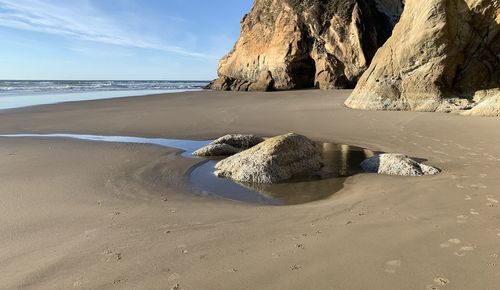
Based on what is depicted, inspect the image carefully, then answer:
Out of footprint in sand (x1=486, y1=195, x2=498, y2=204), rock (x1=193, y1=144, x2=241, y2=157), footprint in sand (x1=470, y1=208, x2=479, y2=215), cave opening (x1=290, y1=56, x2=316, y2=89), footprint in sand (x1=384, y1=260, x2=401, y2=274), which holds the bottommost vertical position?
rock (x1=193, y1=144, x2=241, y2=157)

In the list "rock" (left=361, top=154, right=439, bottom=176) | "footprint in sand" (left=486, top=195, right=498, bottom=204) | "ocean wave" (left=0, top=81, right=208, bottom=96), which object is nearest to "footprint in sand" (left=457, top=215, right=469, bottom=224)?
"footprint in sand" (left=486, top=195, right=498, bottom=204)

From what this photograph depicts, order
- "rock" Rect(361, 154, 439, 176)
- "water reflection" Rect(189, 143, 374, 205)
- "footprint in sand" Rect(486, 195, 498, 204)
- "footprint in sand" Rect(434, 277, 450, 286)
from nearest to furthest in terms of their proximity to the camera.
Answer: "footprint in sand" Rect(434, 277, 450, 286) → "footprint in sand" Rect(486, 195, 498, 204) → "water reflection" Rect(189, 143, 374, 205) → "rock" Rect(361, 154, 439, 176)

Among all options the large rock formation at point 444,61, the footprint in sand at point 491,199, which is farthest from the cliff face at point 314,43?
the footprint in sand at point 491,199

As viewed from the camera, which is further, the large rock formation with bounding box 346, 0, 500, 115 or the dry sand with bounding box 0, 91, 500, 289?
the large rock formation with bounding box 346, 0, 500, 115

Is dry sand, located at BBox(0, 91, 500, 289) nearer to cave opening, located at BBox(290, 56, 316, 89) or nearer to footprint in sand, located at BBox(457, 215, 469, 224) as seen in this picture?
footprint in sand, located at BBox(457, 215, 469, 224)

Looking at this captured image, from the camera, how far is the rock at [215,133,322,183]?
20.4 feet

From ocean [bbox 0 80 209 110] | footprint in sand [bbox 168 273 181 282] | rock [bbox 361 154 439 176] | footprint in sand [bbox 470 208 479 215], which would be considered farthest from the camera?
ocean [bbox 0 80 209 110]

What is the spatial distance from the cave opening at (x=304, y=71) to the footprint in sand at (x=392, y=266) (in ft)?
87.7

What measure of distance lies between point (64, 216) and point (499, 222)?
4.57 m

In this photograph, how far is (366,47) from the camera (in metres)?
27.0

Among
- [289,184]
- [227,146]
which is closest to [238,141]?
[227,146]

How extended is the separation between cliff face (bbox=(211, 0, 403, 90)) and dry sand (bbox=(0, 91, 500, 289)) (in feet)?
65.8

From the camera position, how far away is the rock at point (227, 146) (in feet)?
26.6

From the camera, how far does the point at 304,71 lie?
98.5 ft
